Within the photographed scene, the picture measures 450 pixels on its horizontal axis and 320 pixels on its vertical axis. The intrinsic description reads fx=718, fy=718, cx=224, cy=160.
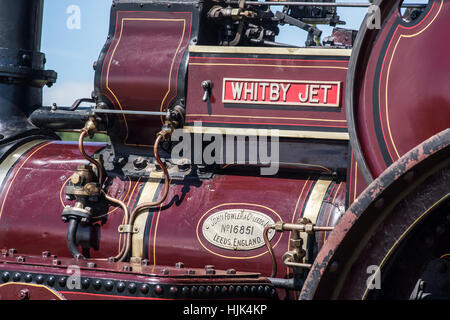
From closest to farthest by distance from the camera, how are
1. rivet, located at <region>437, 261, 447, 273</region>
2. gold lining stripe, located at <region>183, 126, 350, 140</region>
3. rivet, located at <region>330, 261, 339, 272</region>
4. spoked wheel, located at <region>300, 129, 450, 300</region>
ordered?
1. spoked wheel, located at <region>300, 129, 450, 300</region>
2. rivet, located at <region>330, 261, 339, 272</region>
3. rivet, located at <region>437, 261, 447, 273</region>
4. gold lining stripe, located at <region>183, 126, 350, 140</region>

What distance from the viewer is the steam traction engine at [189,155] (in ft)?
9.30

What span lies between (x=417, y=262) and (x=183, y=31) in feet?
6.34

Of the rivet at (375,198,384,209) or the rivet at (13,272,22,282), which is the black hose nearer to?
the rivet at (13,272,22,282)

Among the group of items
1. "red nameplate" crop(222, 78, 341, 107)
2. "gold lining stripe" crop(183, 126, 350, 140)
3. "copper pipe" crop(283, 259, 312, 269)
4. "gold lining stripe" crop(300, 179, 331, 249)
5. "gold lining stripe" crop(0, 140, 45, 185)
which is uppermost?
"red nameplate" crop(222, 78, 341, 107)

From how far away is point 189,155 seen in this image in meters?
3.43

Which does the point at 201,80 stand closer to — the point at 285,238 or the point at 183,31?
the point at 183,31

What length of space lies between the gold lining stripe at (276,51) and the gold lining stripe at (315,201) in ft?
1.91

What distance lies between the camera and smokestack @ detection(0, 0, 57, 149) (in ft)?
12.9

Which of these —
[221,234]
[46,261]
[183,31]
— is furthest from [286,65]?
[46,261]

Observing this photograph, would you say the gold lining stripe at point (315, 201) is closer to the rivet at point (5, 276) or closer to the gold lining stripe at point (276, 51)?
the gold lining stripe at point (276, 51)

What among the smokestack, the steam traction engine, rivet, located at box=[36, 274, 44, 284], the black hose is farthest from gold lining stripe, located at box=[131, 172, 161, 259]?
the smokestack

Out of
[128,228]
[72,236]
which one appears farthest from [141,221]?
[72,236]

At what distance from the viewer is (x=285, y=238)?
10.3 ft

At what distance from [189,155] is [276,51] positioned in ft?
2.15
